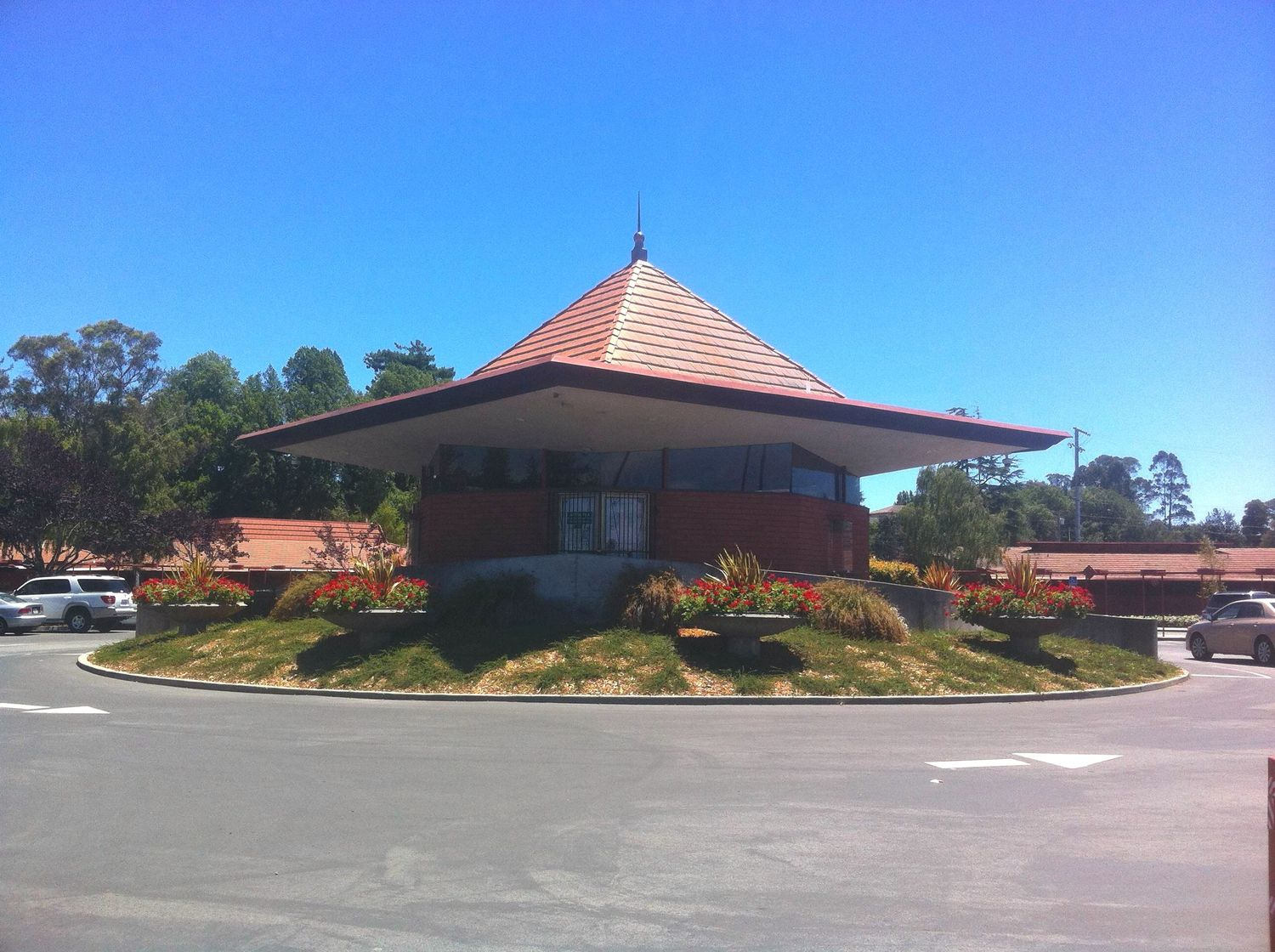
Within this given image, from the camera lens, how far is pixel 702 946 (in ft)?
15.5

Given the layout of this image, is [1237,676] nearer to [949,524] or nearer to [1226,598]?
[1226,598]

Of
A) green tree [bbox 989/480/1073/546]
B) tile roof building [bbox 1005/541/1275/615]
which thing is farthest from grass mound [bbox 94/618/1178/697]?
green tree [bbox 989/480/1073/546]

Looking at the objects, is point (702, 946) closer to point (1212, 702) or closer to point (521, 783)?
point (521, 783)

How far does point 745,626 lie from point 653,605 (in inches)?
81.0

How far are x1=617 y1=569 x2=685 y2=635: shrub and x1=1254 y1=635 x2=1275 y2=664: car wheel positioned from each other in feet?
50.2

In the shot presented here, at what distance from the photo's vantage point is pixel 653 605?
54.8 feet

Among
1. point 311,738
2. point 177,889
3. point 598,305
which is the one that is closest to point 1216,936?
point 177,889

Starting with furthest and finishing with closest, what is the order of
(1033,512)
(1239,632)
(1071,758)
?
(1033,512) < (1239,632) < (1071,758)

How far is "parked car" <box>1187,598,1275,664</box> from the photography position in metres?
23.4

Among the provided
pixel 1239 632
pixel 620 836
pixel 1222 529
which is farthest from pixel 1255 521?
pixel 620 836

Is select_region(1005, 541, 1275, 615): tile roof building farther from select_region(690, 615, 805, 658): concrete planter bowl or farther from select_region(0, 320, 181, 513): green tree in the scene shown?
select_region(0, 320, 181, 513): green tree

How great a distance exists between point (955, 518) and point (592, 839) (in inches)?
2057

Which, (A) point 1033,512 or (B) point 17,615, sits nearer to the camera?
(B) point 17,615

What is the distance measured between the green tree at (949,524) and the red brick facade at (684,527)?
34.4 meters
